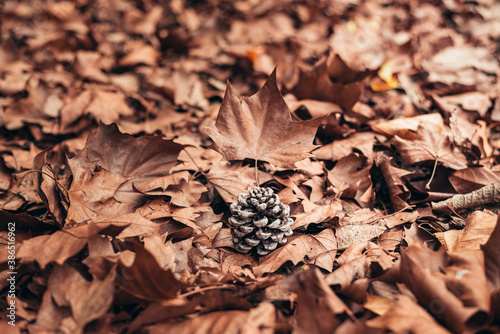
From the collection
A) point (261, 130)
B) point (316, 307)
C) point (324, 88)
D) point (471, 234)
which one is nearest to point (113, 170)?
point (261, 130)

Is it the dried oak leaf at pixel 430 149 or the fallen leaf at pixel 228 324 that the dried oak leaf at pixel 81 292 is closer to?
the fallen leaf at pixel 228 324

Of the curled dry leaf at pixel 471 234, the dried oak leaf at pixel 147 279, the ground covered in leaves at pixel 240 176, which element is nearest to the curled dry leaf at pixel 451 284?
the ground covered in leaves at pixel 240 176

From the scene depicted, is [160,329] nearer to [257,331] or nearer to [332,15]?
[257,331]

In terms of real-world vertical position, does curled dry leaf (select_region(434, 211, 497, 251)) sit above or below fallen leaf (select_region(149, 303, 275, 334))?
below

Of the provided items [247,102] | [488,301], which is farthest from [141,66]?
[488,301]

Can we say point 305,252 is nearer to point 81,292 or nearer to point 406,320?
point 406,320

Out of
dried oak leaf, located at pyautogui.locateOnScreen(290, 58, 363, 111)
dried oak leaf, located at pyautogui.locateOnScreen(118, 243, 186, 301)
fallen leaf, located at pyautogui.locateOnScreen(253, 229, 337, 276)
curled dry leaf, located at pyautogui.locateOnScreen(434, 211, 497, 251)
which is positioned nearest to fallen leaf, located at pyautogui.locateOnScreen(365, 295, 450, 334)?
fallen leaf, located at pyautogui.locateOnScreen(253, 229, 337, 276)

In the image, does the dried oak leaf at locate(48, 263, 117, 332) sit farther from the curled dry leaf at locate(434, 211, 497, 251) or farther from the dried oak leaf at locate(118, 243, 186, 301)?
the curled dry leaf at locate(434, 211, 497, 251)
